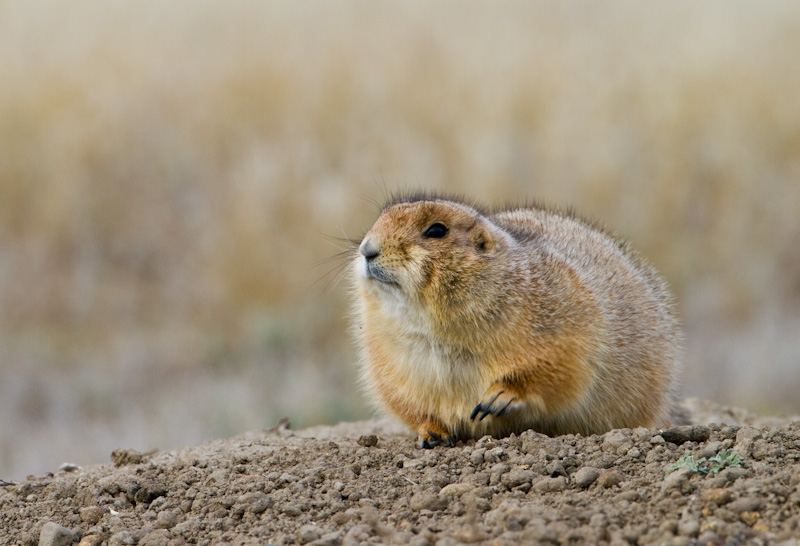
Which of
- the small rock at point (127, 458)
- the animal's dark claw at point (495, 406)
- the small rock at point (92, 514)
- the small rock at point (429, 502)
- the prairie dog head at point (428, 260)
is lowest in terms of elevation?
the small rock at point (429, 502)

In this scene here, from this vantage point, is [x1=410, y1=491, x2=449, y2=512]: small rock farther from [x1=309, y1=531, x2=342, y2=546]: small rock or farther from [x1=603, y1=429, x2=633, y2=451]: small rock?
[x1=603, y1=429, x2=633, y2=451]: small rock

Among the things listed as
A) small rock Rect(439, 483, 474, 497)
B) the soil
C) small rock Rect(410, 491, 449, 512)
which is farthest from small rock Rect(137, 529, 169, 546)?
small rock Rect(439, 483, 474, 497)

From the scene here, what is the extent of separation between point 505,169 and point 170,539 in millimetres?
9407

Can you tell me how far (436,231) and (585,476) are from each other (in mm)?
1603

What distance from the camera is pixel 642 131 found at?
12711 millimetres

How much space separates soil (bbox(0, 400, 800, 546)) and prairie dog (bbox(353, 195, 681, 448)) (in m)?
0.27

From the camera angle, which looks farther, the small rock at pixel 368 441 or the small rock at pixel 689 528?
the small rock at pixel 368 441

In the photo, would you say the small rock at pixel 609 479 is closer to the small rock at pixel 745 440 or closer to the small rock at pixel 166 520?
the small rock at pixel 745 440

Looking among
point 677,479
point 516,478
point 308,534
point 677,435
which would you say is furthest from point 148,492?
point 677,435

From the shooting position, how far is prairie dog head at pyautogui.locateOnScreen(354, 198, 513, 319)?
4750 millimetres

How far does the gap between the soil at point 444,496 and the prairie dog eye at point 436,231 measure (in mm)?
1116

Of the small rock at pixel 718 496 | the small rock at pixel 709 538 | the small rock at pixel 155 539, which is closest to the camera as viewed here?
the small rock at pixel 709 538

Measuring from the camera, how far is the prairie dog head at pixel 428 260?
4.75 m

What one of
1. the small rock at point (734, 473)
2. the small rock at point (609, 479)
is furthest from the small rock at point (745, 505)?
the small rock at point (609, 479)
